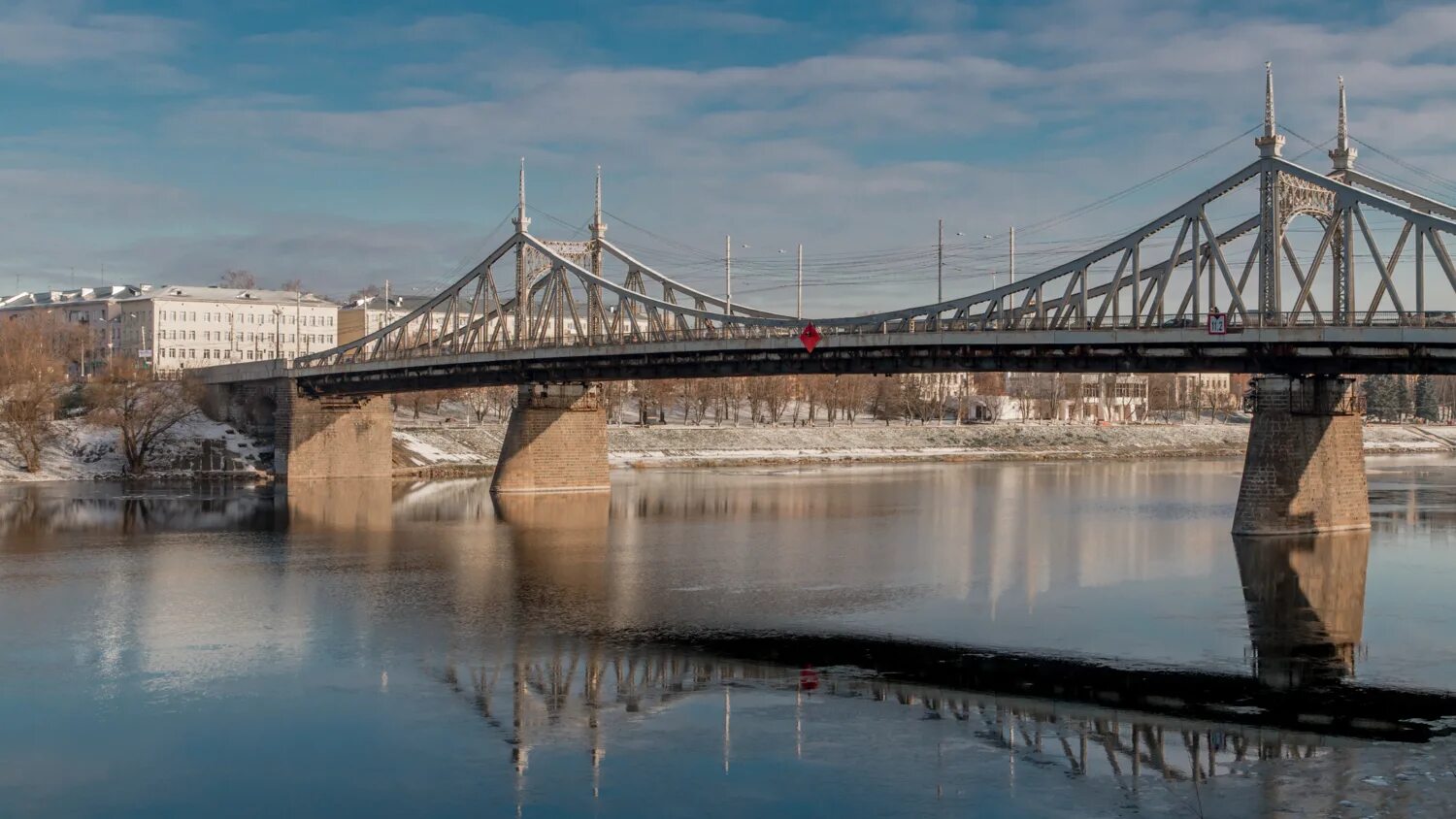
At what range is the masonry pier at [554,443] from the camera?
64250mm

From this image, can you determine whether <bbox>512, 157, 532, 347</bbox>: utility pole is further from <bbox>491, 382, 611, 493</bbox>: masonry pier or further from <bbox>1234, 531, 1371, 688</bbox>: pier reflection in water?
<bbox>1234, 531, 1371, 688</bbox>: pier reflection in water

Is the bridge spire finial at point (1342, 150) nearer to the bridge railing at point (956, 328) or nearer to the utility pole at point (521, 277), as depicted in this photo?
the bridge railing at point (956, 328)

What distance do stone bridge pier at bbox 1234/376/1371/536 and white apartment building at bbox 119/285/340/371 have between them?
101094 millimetres

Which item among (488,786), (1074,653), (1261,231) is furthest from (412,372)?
(488,786)

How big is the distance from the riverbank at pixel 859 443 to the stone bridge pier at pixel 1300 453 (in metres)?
45.5

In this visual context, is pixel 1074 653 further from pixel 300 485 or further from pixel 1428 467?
pixel 1428 467

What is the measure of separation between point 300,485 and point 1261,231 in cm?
4479

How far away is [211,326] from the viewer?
133m

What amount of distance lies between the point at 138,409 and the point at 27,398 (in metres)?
5.01

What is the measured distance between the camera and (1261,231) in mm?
45188

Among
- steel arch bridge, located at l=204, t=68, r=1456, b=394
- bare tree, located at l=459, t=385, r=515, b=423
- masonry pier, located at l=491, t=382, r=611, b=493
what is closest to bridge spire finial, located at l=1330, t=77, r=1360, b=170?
steel arch bridge, located at l=204, t=68, r=1456, b=394

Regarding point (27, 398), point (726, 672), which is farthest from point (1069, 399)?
point (726, 672)

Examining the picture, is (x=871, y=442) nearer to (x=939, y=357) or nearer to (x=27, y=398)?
(x=939, y=357)

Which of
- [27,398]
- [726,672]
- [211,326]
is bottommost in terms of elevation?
[726,672]
